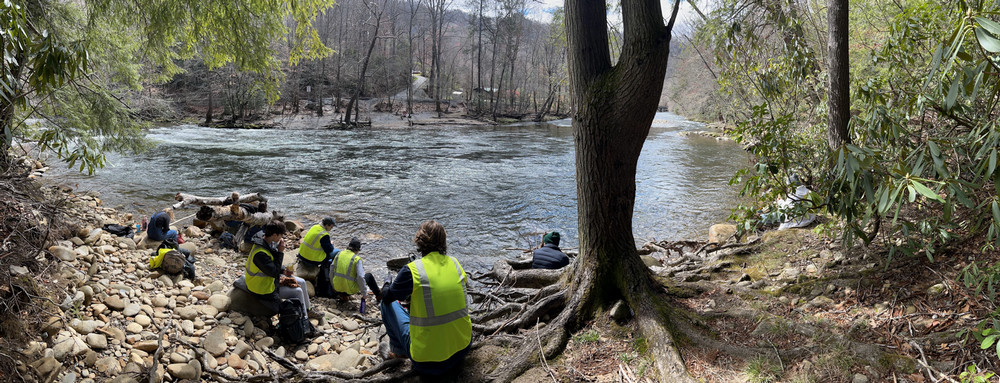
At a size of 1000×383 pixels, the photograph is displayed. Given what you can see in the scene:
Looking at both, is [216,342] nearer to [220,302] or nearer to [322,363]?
[220,302]

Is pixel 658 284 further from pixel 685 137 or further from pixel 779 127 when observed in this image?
pixel 685 137

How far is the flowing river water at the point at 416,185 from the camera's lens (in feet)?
32.6

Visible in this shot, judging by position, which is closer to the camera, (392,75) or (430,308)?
(430,308)

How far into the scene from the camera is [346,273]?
641 cm

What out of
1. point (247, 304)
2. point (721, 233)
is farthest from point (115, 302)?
point (721, 233)

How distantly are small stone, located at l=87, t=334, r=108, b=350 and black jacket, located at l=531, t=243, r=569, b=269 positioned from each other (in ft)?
14.2

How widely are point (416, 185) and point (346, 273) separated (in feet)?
25.9

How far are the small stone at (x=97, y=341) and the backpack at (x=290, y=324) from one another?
4.91ft

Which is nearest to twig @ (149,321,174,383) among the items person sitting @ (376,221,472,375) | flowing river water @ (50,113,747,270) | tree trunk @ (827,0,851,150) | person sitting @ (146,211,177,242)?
person sitting @ (376,221,472,375)

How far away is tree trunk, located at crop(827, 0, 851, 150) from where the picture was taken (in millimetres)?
4840

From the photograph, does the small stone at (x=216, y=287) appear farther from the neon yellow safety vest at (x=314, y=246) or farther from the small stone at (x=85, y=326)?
the small stone at (x=85, y=326)

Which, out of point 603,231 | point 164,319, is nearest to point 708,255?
point 603,231

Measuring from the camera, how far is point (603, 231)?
408 centimetres

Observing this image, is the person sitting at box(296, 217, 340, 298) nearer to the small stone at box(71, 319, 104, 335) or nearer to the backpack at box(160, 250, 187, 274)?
the backpack at box(160, 250, 187, 274)
